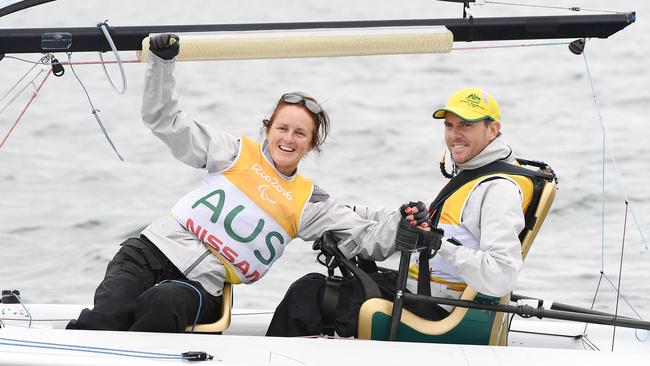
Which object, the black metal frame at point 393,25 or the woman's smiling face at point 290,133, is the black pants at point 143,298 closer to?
the woman's smiling face at point 290,133

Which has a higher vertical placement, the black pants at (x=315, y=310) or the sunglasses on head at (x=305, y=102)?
the sunglasses on head at (x=305, y=102)

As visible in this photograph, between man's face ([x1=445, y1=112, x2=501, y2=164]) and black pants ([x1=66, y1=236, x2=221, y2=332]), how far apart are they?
93 cm

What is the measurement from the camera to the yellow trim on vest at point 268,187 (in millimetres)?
3898

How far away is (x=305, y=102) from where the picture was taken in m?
3.92

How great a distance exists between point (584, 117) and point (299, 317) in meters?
8.21

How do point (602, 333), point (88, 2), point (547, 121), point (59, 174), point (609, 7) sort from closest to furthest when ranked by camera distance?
point (602, 333)
point (59, 174)
point (547, 121)
point (609, 7)
point (88, 2)

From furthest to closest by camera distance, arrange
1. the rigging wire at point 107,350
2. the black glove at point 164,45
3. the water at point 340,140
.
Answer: the water at point 340,140 → the black glove at point 164,45 → the rigging wire at point 107,350

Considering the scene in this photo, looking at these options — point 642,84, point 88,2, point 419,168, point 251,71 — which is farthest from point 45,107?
point 642,84

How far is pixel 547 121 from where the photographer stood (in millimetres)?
11539

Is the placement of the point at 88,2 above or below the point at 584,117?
above

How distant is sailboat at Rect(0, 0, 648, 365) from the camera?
11.2 feet

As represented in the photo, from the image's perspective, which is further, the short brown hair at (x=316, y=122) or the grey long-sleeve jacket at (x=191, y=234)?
the short brown hair at (x=316, y=122)

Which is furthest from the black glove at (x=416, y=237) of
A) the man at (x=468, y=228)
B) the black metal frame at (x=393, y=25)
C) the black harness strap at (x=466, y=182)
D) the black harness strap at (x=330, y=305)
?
the black metal frame at (x=393, y=25)

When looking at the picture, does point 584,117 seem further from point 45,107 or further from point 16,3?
point 16,3
